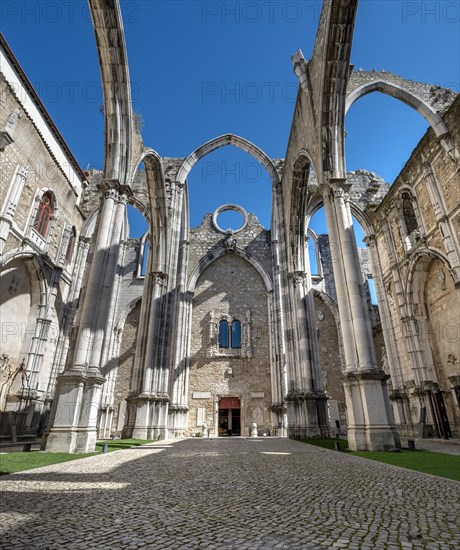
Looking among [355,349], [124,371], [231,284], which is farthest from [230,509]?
[231,284]

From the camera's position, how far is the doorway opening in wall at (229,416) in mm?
18672

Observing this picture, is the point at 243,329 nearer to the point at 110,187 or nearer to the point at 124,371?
the point at 124,371

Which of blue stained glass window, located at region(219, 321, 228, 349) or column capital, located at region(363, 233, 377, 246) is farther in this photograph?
blue stained glass window, located at region(219, 321, 228, 349)

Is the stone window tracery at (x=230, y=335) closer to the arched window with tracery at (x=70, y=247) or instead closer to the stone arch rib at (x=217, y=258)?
the stone arch rib at (x=217, y=258)

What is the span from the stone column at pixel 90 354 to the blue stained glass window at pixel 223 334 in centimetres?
1250

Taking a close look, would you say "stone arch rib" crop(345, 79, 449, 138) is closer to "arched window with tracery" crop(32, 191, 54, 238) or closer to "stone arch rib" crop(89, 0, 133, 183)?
"stone arch rib" crop(89, 0, 133, 183)

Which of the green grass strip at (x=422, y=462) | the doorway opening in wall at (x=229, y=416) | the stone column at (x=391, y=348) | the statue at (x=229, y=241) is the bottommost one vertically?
the green grass strip at (x=422, y=462)

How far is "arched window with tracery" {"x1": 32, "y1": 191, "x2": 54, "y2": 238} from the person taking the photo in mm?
15023

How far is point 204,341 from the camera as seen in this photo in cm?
1989

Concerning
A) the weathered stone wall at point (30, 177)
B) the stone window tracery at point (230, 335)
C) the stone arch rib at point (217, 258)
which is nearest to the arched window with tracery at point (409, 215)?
the stone arch rib at point (217, 258)

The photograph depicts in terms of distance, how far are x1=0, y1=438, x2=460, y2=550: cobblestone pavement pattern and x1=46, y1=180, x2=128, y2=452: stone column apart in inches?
101

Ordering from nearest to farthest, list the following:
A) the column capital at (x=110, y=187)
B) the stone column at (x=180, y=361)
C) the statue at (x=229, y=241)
Answer: the column capital at (x=110, y=187) → the stone column at (x=180, y=361) → the statue at (x=229, y=241)

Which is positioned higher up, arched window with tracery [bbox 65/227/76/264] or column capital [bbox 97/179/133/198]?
arched window with tracery [bbox 65/227/76/264]

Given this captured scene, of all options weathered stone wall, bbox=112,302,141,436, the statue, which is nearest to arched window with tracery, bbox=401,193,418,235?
the statue
